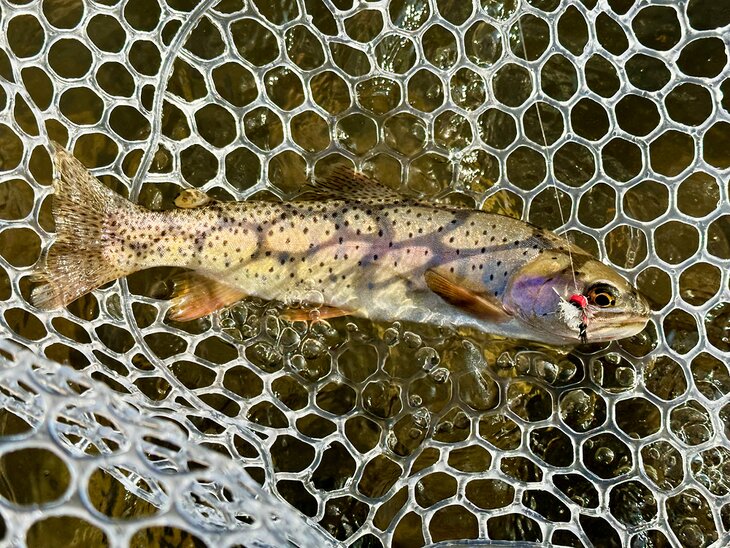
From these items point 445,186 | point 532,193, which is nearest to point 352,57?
point 445,186

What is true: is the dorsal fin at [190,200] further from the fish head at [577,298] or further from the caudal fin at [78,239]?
the fish head at [577,298]

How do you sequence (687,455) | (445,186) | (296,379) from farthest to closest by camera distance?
1. (445,186)
2. (296,379)
3. (687,455)

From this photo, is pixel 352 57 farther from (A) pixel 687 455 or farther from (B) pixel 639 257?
(A) pixel 687 455

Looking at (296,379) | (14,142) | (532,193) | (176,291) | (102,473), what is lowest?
(102,473)

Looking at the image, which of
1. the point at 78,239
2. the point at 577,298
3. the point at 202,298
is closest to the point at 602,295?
the point at 577,298

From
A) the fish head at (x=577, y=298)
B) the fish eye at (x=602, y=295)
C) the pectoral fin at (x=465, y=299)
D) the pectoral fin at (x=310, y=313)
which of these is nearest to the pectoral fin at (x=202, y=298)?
the pectoral fin at (x=310, y=313)

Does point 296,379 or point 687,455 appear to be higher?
point 687,455

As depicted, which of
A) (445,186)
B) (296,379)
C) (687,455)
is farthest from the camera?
(445,186)
